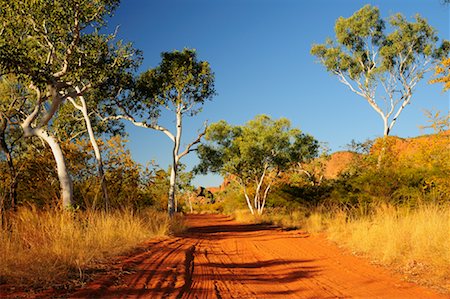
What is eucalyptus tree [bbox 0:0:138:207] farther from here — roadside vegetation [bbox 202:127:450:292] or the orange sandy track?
roadside vegetation [bbox 202:127:450:292]

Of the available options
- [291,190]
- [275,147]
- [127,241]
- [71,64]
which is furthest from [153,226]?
[291,190]

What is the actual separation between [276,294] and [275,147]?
69.8 feet

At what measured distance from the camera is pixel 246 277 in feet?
21.4

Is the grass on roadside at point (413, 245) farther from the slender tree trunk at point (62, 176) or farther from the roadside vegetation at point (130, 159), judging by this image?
the slender tree trunk at point (62, 176)

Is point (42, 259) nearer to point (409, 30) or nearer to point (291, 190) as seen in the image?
point (291, 190)

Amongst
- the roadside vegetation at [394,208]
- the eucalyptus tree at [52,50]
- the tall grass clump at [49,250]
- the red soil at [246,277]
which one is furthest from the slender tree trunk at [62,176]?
the roadside vegetation at [394,208]

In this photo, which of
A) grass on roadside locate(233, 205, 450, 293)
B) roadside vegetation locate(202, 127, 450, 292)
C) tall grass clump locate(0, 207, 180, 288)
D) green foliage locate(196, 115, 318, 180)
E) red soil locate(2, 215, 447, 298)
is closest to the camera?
tall grass clump locate(0, 207, 180, 288)

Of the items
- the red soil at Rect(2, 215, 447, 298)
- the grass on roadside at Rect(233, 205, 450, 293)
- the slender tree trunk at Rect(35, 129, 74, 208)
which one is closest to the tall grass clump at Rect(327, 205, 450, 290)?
the grass on roadside at Rect(233, 205, 450, 293)

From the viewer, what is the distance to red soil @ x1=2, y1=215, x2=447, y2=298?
514 cm

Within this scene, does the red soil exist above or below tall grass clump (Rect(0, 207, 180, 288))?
below

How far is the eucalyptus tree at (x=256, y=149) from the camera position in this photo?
84.4 feet

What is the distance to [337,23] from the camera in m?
27.0

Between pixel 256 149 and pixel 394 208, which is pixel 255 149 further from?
pixel 394 208

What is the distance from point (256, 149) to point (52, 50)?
668 inches
